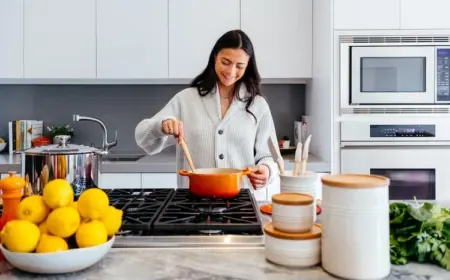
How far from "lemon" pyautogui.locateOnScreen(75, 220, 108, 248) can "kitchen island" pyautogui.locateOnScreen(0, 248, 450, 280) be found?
0.19ft

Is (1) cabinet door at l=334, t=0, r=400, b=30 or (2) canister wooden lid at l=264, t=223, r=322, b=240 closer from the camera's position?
(2) canister wooden lid at l=264, t=223, r=322, b=240

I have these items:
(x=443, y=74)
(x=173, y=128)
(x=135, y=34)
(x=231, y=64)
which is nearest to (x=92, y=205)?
(x=173, y=128)

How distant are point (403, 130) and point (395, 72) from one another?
32 cm

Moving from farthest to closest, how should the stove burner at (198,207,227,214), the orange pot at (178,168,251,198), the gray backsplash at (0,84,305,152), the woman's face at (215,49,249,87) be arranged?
the gray backsplash at (0,84,305,152) → the woman's face at (215,49,249,87) → the orange pot at (178,168,251,198) → the stove burner at (198,207,227,214)

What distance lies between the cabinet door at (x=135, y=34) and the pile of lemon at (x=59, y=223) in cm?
195

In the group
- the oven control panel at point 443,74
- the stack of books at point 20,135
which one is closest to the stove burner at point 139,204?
the oven control panel at point 443,74

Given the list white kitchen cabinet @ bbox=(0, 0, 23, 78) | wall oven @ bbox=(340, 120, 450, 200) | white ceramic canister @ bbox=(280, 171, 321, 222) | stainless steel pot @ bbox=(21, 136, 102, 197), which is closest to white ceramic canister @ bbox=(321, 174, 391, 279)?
white ceramic canister @ bbox=(280, 171, 321, 222)

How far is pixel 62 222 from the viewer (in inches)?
30.2

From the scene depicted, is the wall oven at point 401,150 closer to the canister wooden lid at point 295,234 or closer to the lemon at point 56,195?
the canister wooden lid at point 295,234

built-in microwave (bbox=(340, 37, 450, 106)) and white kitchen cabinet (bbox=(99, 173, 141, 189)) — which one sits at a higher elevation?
built-in microwave (bbox=(340, 37, 450, 106))

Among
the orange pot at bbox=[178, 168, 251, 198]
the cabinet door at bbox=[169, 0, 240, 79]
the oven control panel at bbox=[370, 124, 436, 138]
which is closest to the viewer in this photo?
A: the orange pot at bbox=[178, 168, 251, 198]

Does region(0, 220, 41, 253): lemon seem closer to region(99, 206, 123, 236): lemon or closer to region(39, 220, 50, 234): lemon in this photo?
region(39, 220, 50, 234): lemon

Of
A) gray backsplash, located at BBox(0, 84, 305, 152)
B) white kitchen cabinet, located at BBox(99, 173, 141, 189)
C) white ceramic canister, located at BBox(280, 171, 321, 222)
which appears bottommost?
white kitchen cabinet, located at BBox(99, 173, 141, 189)

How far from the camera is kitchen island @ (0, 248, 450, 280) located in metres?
0.77
